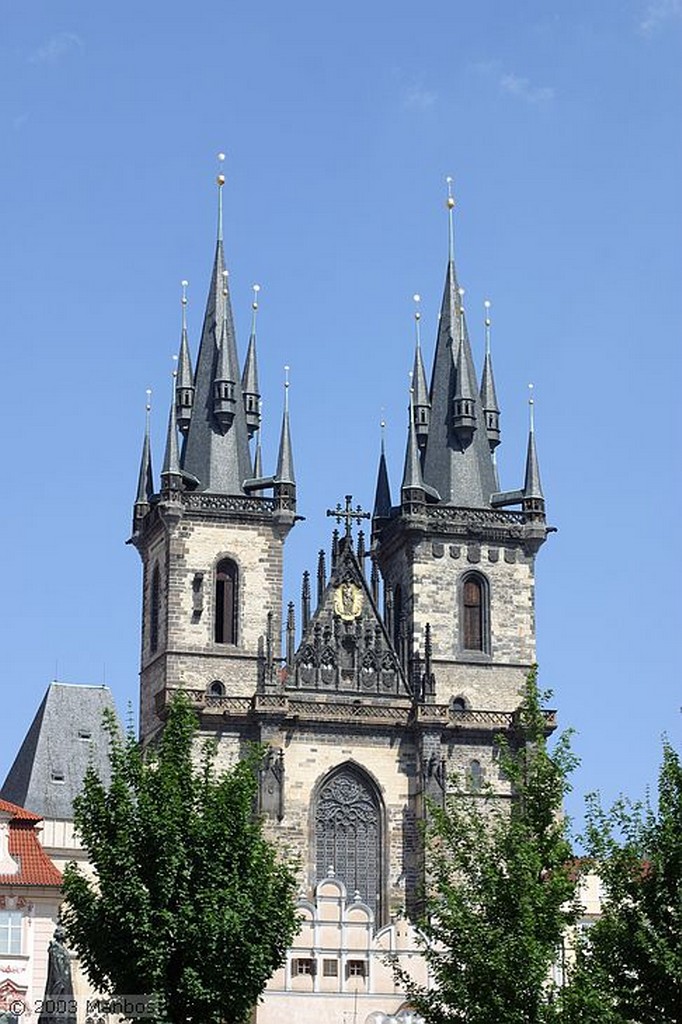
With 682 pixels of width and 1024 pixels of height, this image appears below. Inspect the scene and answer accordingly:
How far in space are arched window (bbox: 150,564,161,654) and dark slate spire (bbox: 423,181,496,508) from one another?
10.0 meters

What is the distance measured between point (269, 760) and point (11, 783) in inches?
405

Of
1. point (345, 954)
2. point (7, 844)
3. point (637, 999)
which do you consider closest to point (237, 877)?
point (637, 999)

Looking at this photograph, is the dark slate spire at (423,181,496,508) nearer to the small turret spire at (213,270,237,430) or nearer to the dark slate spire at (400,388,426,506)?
the dark slate spire at (400,388,426,506)

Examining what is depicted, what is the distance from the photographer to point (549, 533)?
77.5 m

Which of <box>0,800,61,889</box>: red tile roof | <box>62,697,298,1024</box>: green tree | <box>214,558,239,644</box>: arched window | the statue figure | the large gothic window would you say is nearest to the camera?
the statue figure

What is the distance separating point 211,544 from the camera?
74.6 meters

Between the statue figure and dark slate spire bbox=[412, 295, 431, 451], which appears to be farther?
dark slate spire bbox=[412, 295, 431, 451]

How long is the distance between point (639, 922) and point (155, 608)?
127 feet

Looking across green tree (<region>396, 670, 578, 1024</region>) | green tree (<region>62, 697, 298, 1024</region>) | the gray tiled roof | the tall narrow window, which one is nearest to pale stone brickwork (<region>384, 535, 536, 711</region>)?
the gray tiled roof

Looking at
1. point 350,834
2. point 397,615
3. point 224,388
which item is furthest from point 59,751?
point 224,388

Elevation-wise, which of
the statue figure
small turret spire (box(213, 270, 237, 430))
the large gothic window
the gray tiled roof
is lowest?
the statue figure

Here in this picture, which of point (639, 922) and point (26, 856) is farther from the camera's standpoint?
point (26, 856)

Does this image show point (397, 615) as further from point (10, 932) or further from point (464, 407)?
point (10, 932)

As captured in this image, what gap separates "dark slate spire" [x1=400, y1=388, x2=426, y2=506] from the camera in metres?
76.4
